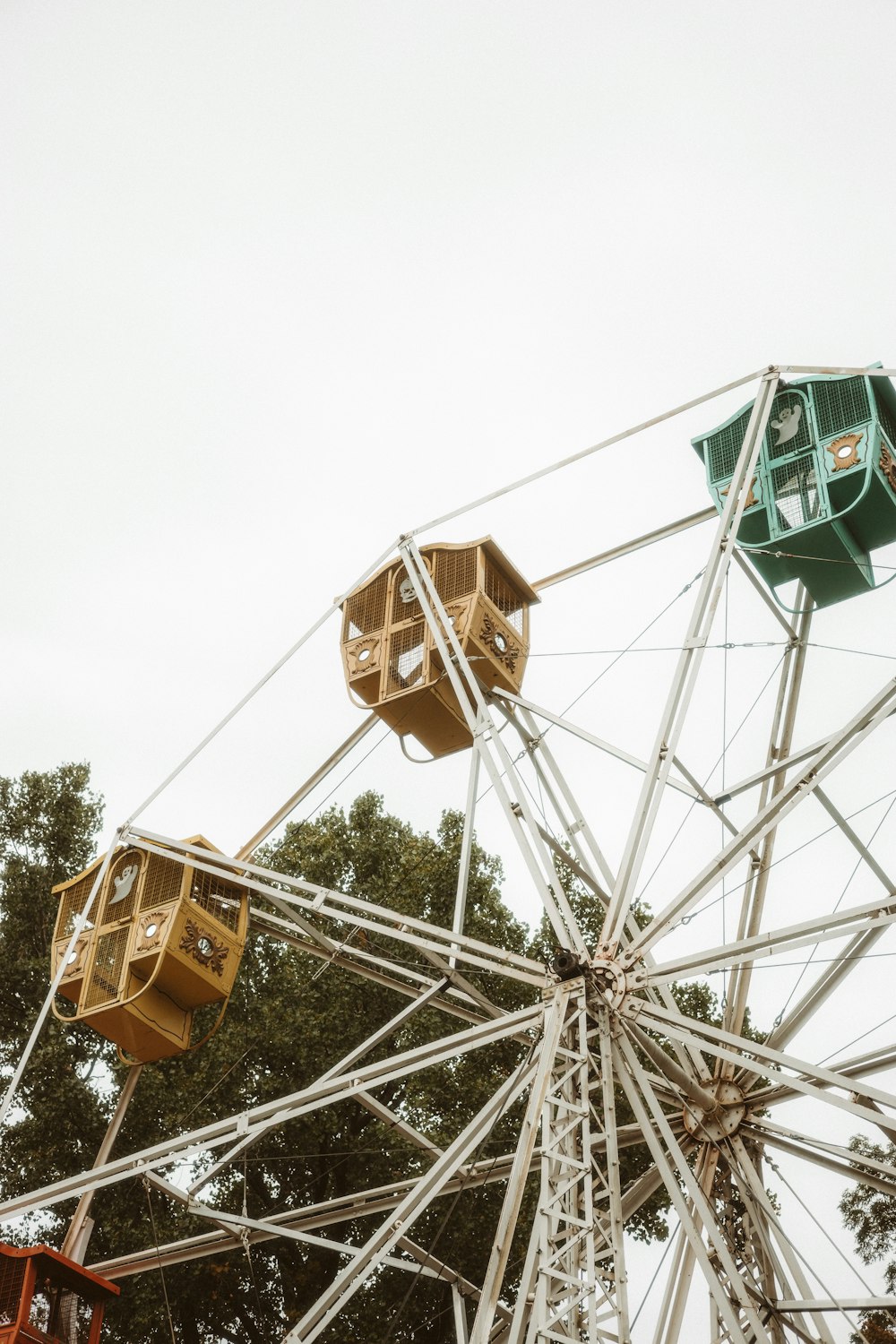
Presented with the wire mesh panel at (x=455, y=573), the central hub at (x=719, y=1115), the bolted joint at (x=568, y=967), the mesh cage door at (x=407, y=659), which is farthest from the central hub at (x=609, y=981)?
the wire mesh panel at (x=455, y=573)

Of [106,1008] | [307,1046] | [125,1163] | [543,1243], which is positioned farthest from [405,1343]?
[543,1243]

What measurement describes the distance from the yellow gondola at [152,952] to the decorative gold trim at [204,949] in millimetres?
10

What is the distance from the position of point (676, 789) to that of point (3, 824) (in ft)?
50.0

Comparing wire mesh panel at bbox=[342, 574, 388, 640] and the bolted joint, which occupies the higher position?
wire mesh panel at bbox=[342, 574, 388, 640]

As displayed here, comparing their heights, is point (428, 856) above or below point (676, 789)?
above

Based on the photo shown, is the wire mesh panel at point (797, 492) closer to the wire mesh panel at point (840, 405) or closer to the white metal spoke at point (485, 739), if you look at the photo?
the wire mesh panel at point (840, 405)

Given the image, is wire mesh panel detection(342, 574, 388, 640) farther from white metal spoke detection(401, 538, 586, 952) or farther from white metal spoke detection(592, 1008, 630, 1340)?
white metal spoke detection(592, 1008, 630, 1340)

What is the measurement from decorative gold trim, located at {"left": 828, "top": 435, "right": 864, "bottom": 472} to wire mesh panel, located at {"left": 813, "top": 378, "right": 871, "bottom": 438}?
179 mm

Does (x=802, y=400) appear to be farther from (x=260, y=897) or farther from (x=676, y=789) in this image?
(x=260, y=897)

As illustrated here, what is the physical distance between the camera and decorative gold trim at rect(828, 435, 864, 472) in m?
15.0

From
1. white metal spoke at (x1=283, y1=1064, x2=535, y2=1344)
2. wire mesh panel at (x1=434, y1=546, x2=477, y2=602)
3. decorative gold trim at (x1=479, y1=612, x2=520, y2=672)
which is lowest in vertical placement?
white metal spoke at (x1=283, y1=1064, x2=535, y2=1344)

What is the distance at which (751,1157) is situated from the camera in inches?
569

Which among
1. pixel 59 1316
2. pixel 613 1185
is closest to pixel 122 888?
pixel 59 1316

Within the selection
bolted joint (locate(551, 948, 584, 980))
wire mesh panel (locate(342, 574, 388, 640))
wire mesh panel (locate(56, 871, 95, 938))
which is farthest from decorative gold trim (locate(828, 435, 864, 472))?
wire mesh panel (locate(56, 871, 95, 938))
